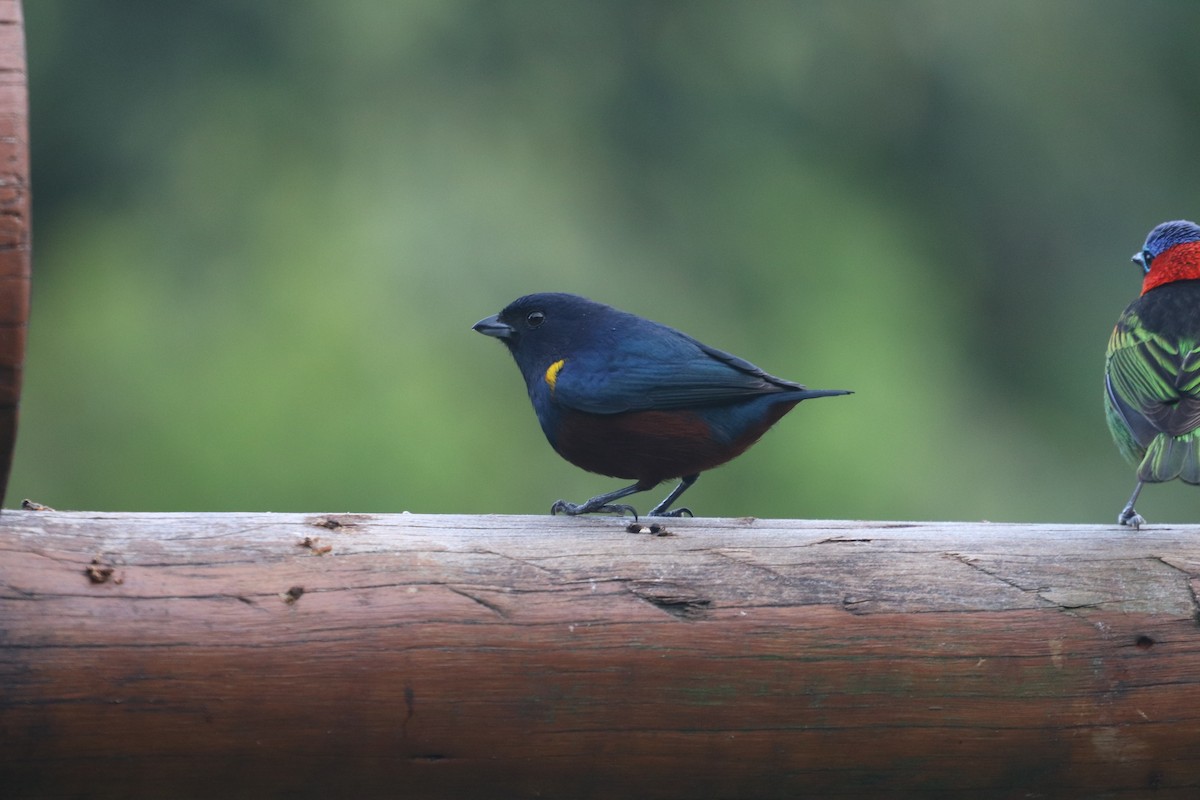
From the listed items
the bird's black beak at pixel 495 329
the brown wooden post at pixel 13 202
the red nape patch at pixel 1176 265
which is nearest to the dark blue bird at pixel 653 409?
the bird's black beak at pixel 495 329

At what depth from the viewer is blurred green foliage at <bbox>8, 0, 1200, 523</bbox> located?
9.12 m

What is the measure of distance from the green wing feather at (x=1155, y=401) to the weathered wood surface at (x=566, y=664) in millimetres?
880

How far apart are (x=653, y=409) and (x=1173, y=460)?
1.32m

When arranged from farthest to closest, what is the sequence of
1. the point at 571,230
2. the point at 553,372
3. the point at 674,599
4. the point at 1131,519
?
the point at 571,230 → the point at 553,372 → the point at 1131,519 → the point at 674,599

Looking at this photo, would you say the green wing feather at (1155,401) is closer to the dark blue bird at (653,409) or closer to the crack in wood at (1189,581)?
the crack in wood at (1189,581)

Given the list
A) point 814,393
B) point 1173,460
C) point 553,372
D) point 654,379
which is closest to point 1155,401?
point 1173,460

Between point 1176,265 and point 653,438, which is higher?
point 1176,265

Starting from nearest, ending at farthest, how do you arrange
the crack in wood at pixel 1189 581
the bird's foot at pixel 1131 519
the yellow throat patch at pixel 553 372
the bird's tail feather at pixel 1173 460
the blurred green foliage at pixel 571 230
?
the crack in wood at pixel 1189 581 → the bird's foot at pixel 1131 519 → the bird's tail feather at pixel 1173 460 → the yellow throat patch at pixel 553 372 → the blurred green foliage at pixel 571 230

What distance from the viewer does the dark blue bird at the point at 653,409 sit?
3.75 metres

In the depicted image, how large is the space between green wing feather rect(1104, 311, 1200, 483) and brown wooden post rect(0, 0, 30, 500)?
8.73 feet

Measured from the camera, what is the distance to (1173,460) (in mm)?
3605

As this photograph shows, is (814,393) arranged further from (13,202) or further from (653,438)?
(13,202)

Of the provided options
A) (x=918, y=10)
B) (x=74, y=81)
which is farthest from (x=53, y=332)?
(x=918, y=10)

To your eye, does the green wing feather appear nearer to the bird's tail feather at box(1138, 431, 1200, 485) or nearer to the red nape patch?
the bird's tail feather at box(1138, 431, 1200, 485)
